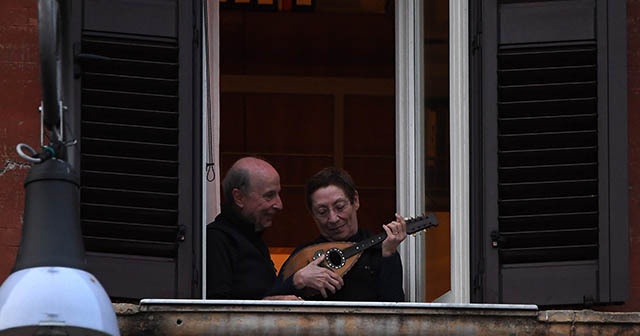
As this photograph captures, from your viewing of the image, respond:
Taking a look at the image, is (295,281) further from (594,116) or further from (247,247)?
(594,116)

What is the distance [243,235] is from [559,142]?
1.25 metres

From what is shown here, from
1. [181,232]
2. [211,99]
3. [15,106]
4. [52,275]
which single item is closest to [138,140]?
[181,232]

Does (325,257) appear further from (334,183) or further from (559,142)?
(559,142)

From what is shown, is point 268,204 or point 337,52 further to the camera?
point 337,52

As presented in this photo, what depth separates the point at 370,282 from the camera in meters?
9.14

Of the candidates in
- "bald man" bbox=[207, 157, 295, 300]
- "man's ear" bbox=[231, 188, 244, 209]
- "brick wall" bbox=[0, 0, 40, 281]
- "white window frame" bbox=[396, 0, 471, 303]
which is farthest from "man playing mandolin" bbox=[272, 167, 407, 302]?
"brick wall" bbox=[0, 0, 40, 281]

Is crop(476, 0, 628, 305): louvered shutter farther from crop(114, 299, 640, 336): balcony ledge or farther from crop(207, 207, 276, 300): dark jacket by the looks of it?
crop(207, 207, 276, 300): dark jacket

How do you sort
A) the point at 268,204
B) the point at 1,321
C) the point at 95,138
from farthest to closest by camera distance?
the point at 268,204 < the point at 95,138 < the point at 1,321

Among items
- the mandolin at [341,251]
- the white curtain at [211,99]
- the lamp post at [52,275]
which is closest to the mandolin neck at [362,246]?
the mandolin at [341,251]

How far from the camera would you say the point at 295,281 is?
909 cm

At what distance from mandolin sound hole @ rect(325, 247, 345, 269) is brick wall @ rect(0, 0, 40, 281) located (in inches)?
47.0

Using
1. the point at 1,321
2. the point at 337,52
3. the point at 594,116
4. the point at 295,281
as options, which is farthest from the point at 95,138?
the point at 337,52

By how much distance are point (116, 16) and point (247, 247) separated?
39.9 inches

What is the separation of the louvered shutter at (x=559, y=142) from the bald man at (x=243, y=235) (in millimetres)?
925
